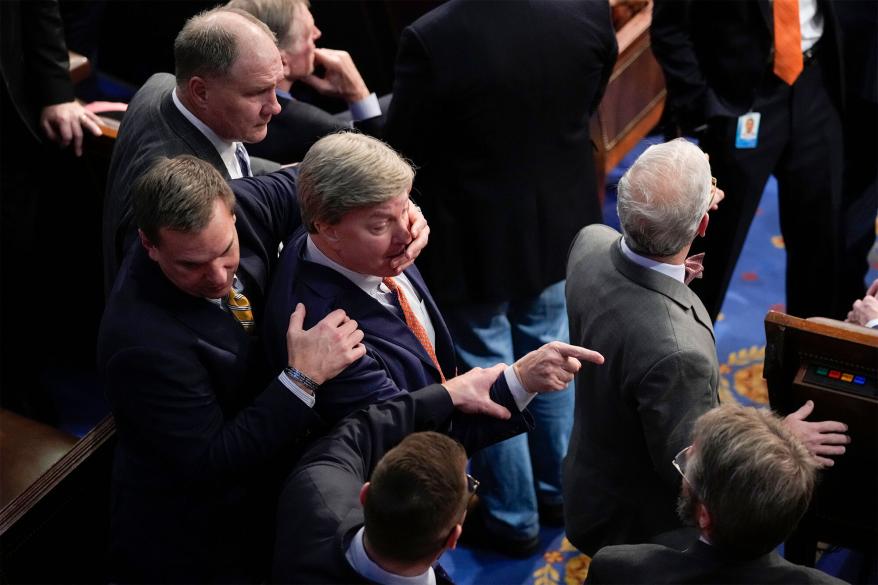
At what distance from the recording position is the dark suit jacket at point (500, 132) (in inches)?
110

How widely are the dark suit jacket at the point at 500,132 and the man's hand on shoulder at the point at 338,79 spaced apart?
369 millimetres

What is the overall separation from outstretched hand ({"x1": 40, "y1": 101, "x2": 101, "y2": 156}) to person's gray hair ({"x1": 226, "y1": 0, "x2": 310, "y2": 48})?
644 millimetres

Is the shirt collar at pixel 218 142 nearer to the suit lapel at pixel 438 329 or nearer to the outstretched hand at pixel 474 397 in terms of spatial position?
the suit lapel at pixel 438 329

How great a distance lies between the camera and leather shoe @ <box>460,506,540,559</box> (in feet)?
10.5

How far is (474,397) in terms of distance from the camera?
2168mm

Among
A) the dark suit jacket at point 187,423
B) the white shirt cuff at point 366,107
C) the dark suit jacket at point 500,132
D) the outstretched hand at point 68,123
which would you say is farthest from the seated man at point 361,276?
the outstretched hand at point 68,123

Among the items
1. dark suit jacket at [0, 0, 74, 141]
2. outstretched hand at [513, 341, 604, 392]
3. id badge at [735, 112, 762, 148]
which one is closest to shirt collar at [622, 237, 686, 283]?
outstretched hand at [513, 341, 604, 392]

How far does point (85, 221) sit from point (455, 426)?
194 cm

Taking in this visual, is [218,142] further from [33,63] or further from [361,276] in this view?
[33,63]

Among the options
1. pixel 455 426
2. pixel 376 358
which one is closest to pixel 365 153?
pixel 376 358

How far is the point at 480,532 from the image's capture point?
10.8ft

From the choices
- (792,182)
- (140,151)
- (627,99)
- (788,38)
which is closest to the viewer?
(140,151)

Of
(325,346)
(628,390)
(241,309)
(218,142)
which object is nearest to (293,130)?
(218,142)

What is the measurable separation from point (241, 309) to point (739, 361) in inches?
92.6
